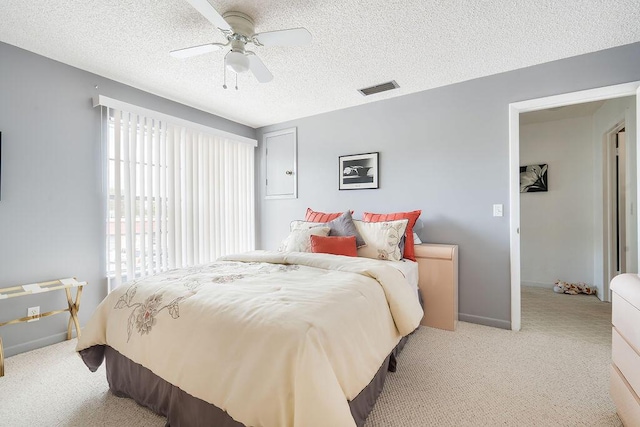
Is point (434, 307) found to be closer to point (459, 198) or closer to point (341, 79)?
point (459, 198)

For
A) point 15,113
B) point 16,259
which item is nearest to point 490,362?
point 16,259

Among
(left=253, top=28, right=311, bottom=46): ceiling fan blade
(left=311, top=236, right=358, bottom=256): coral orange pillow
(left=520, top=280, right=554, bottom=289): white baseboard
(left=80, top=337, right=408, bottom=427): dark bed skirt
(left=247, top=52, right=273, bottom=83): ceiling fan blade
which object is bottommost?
(left=520, top=280, right=554, bottom=289): white baseboard

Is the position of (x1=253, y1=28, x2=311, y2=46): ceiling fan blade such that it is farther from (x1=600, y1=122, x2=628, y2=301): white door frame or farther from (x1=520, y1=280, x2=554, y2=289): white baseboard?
(x1=520, y1=280, x2=554, y2=289): white baseboard

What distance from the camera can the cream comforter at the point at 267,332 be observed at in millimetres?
964

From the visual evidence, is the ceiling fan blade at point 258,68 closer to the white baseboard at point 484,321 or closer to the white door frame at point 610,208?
the white baseboard at point 484,321

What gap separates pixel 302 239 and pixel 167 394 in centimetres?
162

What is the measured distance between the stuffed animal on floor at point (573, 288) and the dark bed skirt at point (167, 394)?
3.24 metres

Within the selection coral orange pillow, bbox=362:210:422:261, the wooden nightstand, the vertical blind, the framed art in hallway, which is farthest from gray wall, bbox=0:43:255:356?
the framed art in hallway

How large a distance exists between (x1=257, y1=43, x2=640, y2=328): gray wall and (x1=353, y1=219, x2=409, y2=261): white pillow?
593mm

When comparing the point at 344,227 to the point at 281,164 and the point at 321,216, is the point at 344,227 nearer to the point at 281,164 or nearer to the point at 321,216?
the point at 321,216

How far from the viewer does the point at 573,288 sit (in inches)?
142

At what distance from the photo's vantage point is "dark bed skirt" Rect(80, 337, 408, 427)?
3.91ft

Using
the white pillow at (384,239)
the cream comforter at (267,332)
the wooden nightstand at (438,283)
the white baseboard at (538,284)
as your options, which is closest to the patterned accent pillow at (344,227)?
the white pillow at (384,239)

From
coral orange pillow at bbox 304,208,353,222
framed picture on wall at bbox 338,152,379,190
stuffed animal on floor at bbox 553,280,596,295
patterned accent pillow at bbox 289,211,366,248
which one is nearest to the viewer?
patterned accent pillow at bbox 289,211,366,248
